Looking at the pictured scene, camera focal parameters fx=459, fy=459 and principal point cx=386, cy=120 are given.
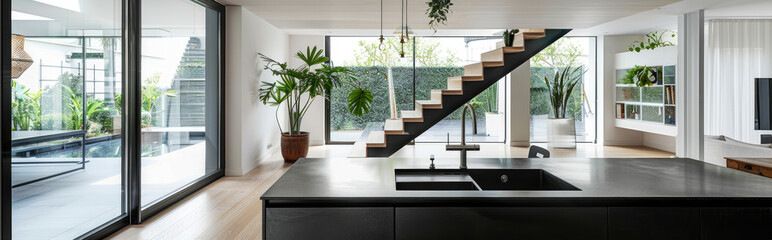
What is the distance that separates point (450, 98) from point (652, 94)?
3815 millimetres

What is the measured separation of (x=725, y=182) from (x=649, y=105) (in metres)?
6.48

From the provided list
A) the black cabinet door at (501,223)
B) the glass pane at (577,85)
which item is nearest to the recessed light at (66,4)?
the black cabinet door at (501,223)

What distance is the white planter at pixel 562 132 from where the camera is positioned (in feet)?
26.0

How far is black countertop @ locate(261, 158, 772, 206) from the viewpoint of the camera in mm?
1604

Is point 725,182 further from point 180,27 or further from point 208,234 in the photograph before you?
point 180,27

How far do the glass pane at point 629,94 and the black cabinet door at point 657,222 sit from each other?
6.98 metres

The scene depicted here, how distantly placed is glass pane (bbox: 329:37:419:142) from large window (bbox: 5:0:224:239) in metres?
3.99

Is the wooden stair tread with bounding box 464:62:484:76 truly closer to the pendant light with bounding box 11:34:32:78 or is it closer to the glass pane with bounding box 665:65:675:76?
the glass pane with bounding box 665:65:675:76

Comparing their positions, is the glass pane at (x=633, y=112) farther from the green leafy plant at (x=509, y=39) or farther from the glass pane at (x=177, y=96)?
the glass pane at (x=177, y=96)

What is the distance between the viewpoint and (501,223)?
162cm

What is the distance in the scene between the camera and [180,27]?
433 cm

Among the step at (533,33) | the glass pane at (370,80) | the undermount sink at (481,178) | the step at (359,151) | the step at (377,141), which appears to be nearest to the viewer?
the undermount sink at (481,178)

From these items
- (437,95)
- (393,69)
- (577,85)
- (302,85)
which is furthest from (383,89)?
(577,85)

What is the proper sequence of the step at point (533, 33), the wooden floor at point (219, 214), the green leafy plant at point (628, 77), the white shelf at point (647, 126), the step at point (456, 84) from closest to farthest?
the wooden floor at point (219, 214), the step at point (456, 84), the step at point (533, 33), the white shelf at point (647, 126), the green leafy plant at point (628, 77)
